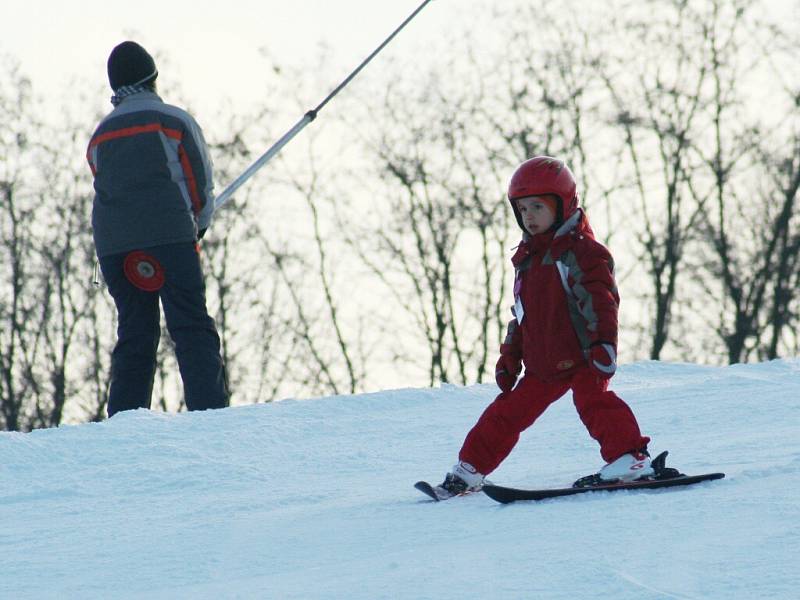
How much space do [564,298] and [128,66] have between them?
298cm

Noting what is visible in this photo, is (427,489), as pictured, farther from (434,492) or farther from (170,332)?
(170,332)

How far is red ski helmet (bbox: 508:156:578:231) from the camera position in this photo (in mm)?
4074

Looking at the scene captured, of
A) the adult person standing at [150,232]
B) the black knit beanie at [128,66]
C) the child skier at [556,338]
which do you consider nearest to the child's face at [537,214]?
the child skier at [556,338]

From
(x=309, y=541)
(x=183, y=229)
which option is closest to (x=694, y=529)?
(x=309, y=541)

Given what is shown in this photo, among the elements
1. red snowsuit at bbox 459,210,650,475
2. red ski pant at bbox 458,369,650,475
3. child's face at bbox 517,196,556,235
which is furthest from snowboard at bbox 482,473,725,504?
child's face at bbox 517,196,556,235

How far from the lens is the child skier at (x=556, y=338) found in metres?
3.95

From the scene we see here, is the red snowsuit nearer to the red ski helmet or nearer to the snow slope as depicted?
the red ski helmet

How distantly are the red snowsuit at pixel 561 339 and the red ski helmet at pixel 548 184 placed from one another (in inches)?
1.7

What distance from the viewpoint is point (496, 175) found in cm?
2341

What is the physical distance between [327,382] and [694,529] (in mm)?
20835

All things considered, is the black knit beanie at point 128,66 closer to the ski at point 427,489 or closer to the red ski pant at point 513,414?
the red ski pant at point 513,414

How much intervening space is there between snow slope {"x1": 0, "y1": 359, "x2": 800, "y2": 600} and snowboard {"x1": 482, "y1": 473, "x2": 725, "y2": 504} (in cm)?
5

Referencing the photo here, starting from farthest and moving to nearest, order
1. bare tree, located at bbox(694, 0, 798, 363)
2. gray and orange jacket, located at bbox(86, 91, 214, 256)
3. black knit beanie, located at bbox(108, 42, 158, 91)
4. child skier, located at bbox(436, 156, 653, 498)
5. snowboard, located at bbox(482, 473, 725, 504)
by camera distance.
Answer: bare tree, located at bbox(694, 0, 798, 363) < black knit beanie, located at bbox(108, 42, 158, 91) < gray and orange jacket, located at bbox(86, 91, 214, 256) < child skier, located at bbox(436, 156, 653, 498) < snowboard, located at bbox(482, 473, 725, 504)

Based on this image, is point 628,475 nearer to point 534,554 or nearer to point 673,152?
point 534,554
